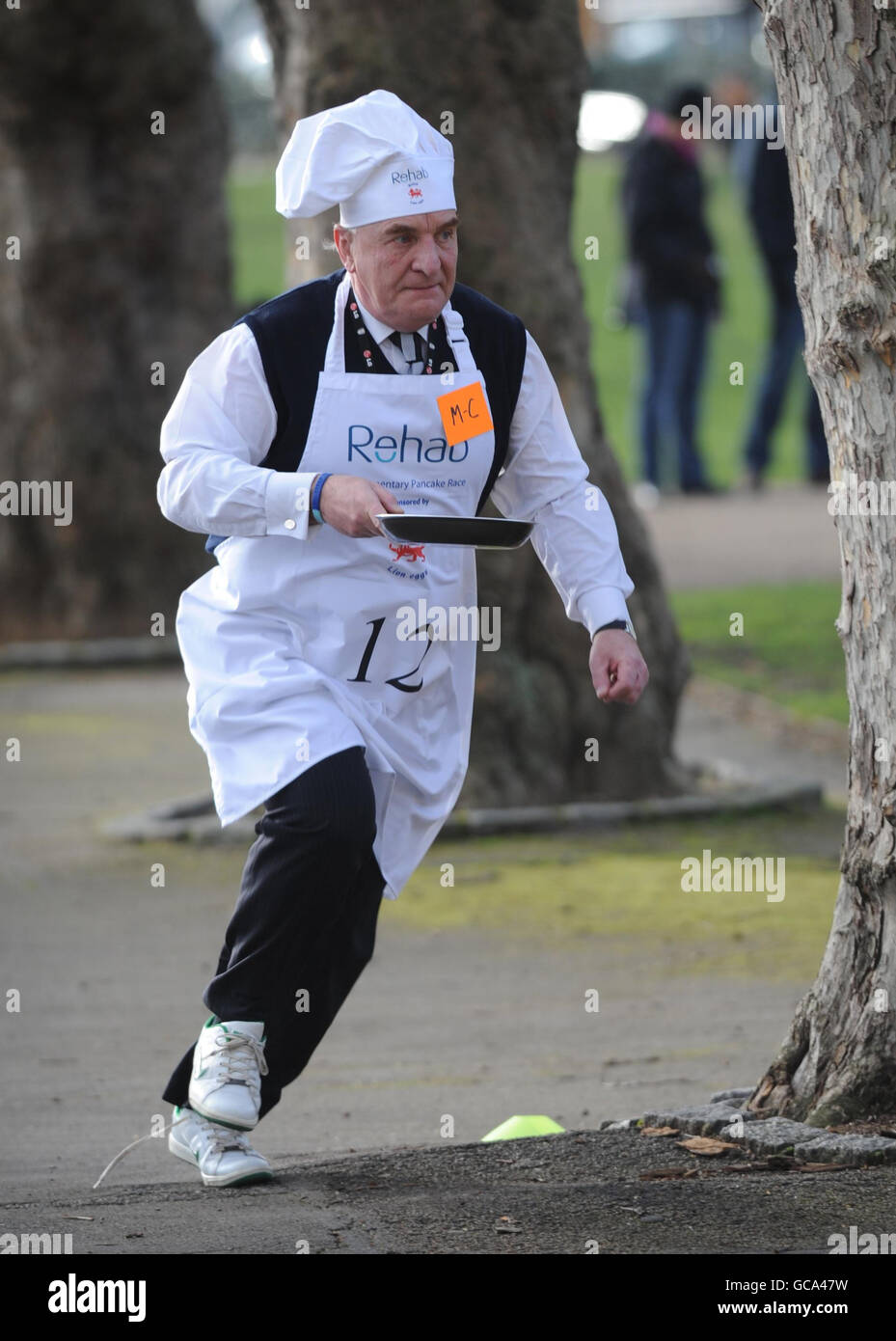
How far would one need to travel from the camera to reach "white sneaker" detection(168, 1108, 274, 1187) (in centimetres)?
453

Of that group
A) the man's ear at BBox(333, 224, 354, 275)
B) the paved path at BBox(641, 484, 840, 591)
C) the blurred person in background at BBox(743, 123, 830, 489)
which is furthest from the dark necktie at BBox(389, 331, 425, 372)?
the blurred person in background at BBox(743, 123, 830, 489)

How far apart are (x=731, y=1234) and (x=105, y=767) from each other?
6.88m

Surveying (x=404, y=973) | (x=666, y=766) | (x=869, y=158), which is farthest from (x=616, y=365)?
(x=869, y=158)

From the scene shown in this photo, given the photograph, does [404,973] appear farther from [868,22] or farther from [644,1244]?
[868,22]

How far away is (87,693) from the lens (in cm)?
1242

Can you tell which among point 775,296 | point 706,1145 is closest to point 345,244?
point 706,1145

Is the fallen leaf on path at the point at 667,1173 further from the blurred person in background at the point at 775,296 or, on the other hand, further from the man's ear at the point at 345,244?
the blurred person in background at the point at 775,296

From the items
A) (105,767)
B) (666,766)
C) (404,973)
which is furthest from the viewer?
(105,767)

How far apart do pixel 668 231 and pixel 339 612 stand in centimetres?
1268

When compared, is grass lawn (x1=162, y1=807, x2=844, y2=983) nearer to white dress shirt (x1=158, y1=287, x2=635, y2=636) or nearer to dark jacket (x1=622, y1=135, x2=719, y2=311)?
white dress shirt (x1=158, y1=287, x2=635, y2=636)

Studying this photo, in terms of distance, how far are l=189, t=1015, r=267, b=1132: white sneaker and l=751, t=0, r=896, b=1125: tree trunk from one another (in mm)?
1079

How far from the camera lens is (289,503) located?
173 inches

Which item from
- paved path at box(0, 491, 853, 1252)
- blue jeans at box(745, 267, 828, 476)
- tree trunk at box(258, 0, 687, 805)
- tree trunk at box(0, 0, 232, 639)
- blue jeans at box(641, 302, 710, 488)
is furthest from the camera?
blue jeans at box(745, 267, 828, 476)

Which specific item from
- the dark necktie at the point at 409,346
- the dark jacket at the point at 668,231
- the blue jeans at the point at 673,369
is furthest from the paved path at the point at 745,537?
the dark necktie at the point at 409,346
